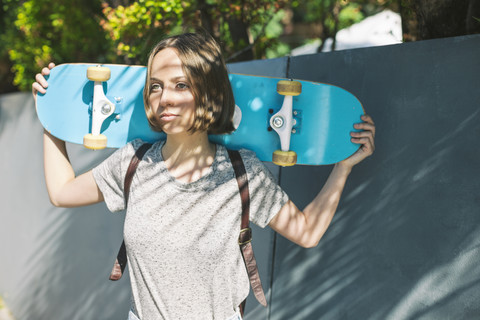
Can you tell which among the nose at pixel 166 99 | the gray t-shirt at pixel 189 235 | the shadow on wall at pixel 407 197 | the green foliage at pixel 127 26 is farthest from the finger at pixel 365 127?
the green foliage at pixel 127 26

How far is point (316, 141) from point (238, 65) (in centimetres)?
97

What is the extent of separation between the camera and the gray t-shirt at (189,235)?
1.63m

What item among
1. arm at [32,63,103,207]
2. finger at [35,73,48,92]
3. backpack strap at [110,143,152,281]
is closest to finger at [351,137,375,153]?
backpack strap at [110,143,152,281]

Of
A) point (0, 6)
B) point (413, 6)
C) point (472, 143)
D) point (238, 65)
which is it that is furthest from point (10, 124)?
point (472, 143)

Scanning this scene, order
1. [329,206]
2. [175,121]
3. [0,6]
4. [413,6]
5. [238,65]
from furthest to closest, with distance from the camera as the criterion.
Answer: [0,6] → [238,65] → [413,6] → [329,206] → [175,121]

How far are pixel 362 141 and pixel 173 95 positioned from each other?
767mm

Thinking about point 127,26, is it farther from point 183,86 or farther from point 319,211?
point 319,211

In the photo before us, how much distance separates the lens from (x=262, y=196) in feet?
5.47

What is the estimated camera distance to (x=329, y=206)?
1.74 m

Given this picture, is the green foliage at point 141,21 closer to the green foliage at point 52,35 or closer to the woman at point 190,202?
the green foliage at point 52,35

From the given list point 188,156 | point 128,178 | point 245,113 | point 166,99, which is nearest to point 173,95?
point 166,99

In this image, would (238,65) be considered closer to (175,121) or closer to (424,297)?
(175,121)

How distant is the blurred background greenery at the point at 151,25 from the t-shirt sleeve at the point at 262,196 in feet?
2.87

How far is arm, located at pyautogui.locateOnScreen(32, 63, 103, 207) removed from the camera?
72.0 inches
